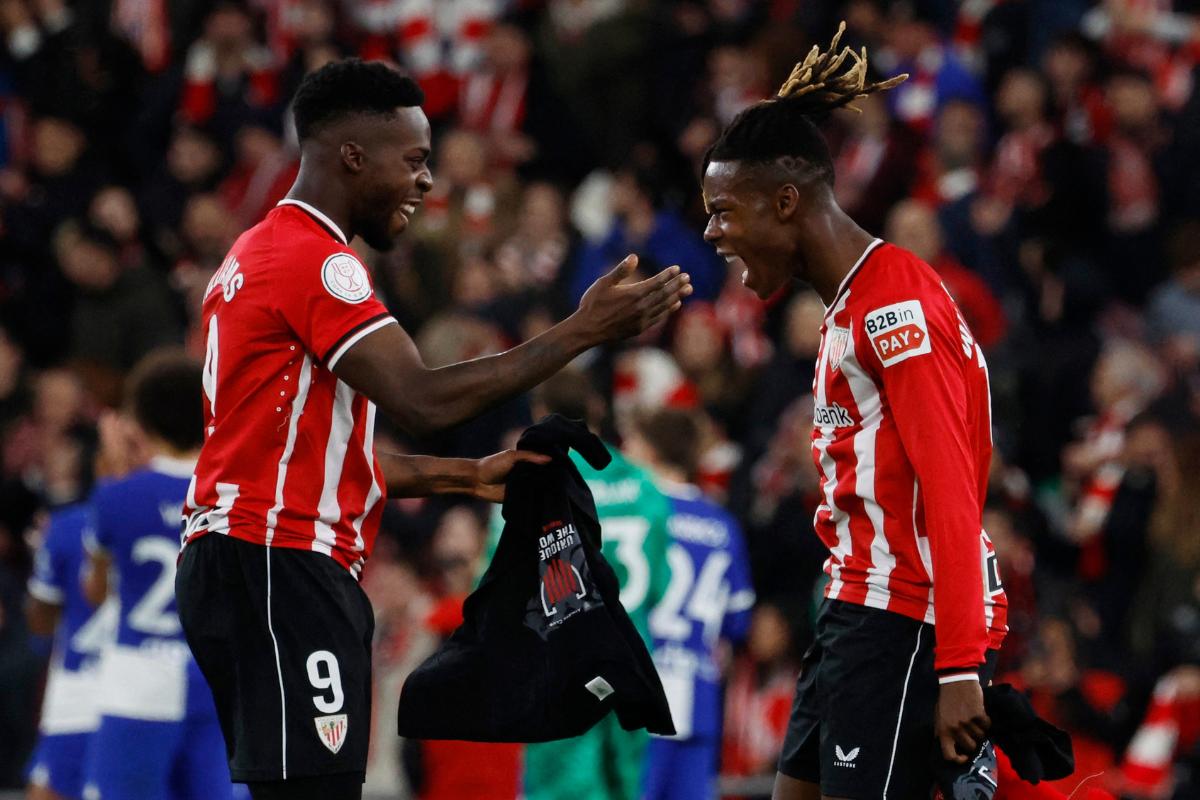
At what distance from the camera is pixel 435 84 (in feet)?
48.4

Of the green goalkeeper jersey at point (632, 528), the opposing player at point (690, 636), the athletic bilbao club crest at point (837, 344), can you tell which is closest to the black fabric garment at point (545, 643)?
the athletic bilbao club crest at point (837, 344)

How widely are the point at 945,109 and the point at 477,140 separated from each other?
340 centimetres

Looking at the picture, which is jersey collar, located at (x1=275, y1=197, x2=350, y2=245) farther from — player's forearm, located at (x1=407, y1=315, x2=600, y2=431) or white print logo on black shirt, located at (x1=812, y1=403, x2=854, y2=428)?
white print logo on black shirt, located at (x1=812, y1=403, x2=854, y2=428)

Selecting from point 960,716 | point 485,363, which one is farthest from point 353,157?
point 960,716

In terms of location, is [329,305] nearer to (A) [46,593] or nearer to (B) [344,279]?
(B) [344,279]

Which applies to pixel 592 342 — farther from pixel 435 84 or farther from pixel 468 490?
pixel 435 84

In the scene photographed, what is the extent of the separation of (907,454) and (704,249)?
8003 millimetres

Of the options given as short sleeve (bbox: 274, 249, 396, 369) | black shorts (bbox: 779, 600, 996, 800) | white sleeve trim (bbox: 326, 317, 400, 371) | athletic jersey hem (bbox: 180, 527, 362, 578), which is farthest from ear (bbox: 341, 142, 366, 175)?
black shorts (bbox: 779, 600, 996, 800)

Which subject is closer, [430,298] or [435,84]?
[430,298]

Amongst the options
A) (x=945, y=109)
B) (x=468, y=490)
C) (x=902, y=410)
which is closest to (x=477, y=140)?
(x=945, y=109)

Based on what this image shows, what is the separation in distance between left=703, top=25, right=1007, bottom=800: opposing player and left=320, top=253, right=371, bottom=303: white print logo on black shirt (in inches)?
37.9

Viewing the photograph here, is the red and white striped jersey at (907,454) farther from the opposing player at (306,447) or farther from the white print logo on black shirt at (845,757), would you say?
the opposing player at (306,447)

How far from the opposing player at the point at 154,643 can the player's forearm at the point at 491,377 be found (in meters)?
2.87

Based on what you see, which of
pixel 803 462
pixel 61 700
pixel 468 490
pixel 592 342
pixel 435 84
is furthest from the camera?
pixel 435 84
